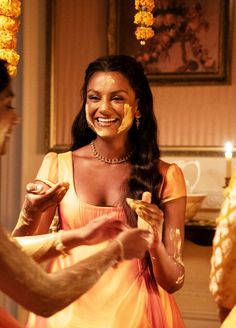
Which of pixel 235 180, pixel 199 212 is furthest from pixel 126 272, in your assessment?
pixel 199 212

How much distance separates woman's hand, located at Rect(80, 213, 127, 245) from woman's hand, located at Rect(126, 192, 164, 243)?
32 cm

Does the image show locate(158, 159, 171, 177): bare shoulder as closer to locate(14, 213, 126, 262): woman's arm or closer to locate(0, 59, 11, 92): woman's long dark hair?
locate(14, 213, 126, 262): woman's arm

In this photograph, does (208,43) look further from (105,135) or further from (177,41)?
(105,135)

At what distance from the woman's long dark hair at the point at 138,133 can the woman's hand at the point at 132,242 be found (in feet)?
1.99

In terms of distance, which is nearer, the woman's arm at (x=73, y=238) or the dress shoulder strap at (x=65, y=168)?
the woman's arm at (x=73, y=238)

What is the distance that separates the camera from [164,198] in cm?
178

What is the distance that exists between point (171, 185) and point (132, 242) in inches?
28.3

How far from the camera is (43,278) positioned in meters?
0.99

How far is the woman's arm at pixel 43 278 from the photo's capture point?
0.96m

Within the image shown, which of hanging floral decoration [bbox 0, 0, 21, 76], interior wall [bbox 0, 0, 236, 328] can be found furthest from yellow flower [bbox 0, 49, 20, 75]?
interior wall [bbox 0, 0, 236, 328]

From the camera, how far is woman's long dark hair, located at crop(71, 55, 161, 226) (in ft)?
5.86

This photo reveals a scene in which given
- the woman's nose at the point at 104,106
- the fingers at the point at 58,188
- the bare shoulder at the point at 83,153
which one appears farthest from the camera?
the bare shoulder at the point at 83,153

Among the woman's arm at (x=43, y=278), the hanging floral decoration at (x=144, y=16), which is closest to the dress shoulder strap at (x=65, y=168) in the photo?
the hanging floral decoration at (x=144, y=16)

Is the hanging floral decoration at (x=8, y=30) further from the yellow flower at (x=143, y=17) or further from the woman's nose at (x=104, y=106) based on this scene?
the yellow flower at (x=143, y=17)
